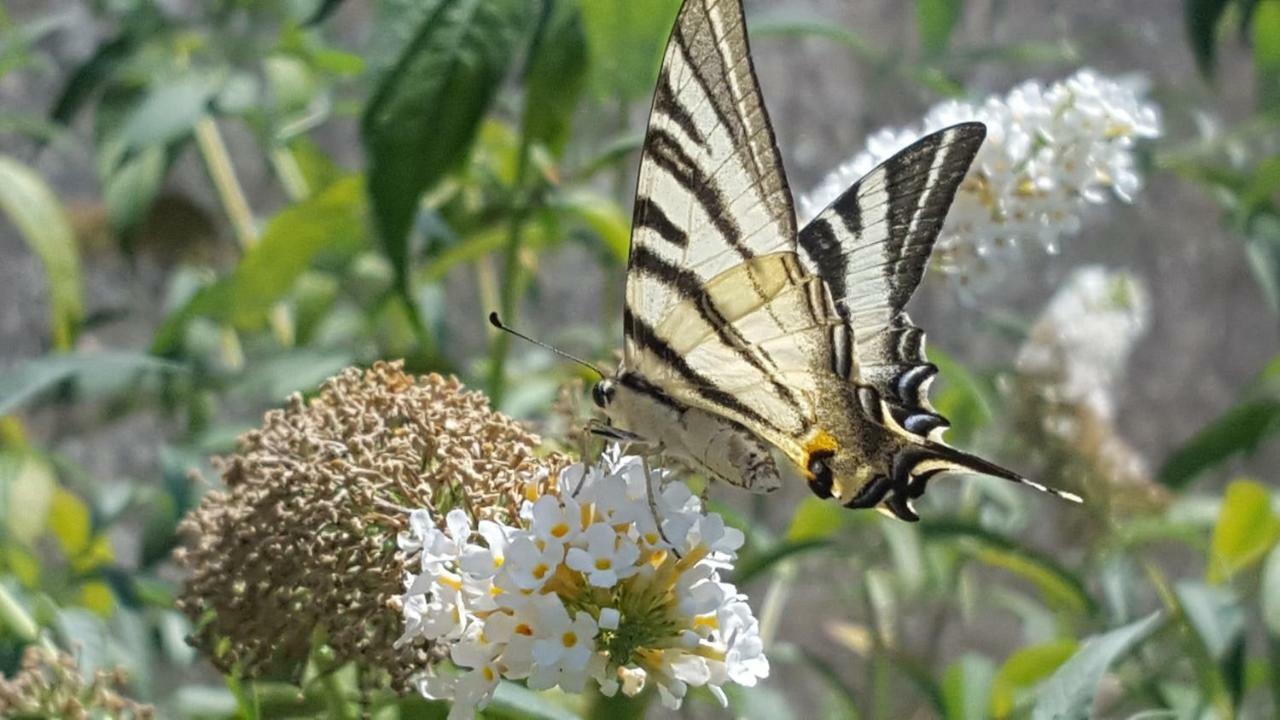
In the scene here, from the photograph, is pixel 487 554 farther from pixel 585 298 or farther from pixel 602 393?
pixel 585 298

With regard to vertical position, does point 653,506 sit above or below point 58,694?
above

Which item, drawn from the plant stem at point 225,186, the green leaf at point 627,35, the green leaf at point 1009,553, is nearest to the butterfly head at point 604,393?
the green leaf at point 627,35

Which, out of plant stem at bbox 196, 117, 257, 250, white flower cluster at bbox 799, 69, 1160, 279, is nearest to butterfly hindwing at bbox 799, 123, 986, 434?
white flower cluster at bbox 799, 69, 1160, 279

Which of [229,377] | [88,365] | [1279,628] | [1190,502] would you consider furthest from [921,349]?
[1190,502]

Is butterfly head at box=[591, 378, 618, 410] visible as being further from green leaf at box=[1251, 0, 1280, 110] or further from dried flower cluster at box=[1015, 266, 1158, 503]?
dried flower cluster at box=[1015, 266, 1158, 503]

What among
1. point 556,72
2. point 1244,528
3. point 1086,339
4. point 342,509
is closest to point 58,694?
point 342,509

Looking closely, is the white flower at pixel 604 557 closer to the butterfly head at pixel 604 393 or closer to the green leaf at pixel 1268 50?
the butterfly head at pixel 604 393

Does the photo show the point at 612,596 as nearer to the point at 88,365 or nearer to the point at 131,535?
the point at 88,365
